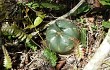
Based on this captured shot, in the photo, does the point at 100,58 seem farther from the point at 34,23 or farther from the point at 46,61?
the point at 34,23

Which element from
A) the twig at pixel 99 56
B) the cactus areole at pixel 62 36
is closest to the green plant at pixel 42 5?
the cactus areole at pixel 62 36

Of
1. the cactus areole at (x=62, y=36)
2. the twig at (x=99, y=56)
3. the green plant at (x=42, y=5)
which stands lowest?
the twig at (x=99, y=56)

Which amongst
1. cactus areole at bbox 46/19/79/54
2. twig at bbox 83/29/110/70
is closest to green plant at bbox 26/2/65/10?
cactus areole at bbox 46/19/79/54

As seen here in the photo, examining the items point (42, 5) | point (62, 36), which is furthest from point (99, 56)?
point (42, 5)

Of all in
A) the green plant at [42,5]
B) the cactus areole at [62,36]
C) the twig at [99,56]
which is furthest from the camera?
the green plant at [42,5]

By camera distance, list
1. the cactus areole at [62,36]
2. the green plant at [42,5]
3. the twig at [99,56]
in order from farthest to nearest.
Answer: the green plant at [42,5]
the cactus areole at [62,36]
the twig at [99,56]

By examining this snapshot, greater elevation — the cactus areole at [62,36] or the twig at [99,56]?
the cactus areole at [62,36]

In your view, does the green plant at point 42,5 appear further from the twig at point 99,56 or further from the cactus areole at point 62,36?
the twig at point 99,56

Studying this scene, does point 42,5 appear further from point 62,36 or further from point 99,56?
point 99,56

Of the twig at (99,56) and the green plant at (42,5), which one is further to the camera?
the green plant at (42,5)
